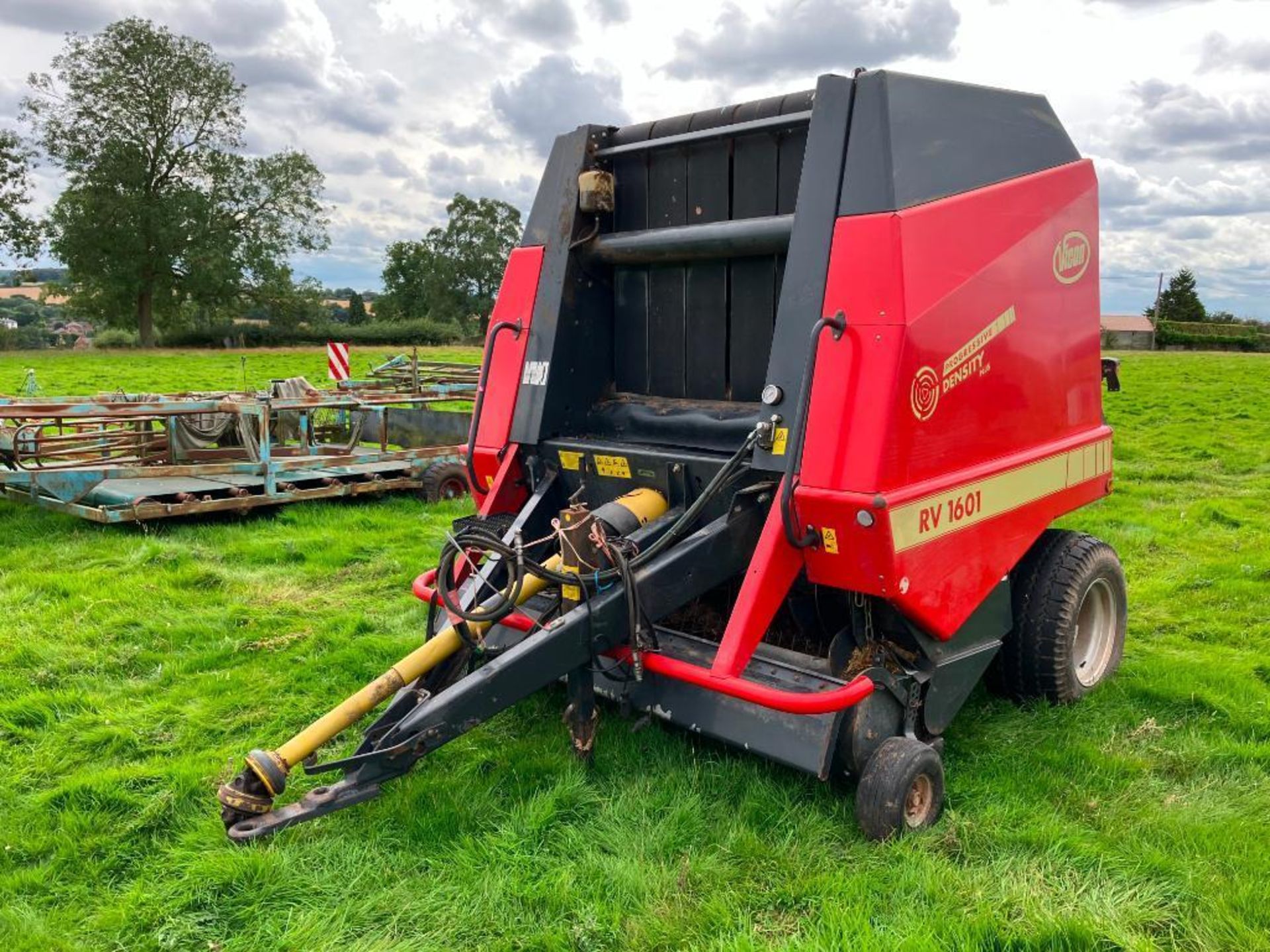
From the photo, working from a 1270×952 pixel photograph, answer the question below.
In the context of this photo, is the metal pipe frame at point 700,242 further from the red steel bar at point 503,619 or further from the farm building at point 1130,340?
the farm building at point 1130,340

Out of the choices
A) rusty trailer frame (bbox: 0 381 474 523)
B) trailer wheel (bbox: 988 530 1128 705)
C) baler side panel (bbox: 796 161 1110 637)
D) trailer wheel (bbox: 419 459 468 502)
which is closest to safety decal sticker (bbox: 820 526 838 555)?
baler side panel (bbox: 796 161 1110 637)

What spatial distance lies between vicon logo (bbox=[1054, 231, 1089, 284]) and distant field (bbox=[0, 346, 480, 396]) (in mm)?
11517

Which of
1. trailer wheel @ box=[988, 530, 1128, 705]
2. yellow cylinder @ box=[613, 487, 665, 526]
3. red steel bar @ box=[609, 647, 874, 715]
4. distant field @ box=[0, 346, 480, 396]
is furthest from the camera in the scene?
distant field @ box=[0, 346, 480, 396]

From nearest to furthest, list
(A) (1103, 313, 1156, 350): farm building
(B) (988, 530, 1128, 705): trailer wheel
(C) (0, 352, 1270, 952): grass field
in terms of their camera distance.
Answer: (C) (0, 352, 1270, 952): grass field < (B) (988, 530, 1128, 705): trailer wheel < (A) (1103, 313, 1156, 350): farm building

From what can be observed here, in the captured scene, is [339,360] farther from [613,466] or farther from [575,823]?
[575,823]

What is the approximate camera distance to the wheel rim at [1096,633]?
13.8 ft

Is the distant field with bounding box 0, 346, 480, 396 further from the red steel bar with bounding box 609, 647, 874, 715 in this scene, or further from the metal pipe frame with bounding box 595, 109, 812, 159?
the red steel bar with bounding box 609, 647, 874, 715

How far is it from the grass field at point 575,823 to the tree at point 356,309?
147 ft

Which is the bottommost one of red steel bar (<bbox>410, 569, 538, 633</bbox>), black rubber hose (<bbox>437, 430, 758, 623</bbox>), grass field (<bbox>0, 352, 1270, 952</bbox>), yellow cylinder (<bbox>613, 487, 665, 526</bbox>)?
grass field (<bbox>0, 352, 1270, 952</bbox>)

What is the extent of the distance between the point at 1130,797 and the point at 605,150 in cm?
301

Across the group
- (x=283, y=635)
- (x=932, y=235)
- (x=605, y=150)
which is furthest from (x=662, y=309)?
(x=283, y=635)

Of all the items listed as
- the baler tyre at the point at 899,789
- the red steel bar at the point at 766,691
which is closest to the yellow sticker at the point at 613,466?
the red steel bar at the point at 766,691

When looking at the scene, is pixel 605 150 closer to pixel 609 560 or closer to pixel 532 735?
pixel 609 560

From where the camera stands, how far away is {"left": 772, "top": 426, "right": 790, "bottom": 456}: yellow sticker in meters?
3.16
